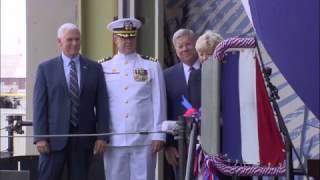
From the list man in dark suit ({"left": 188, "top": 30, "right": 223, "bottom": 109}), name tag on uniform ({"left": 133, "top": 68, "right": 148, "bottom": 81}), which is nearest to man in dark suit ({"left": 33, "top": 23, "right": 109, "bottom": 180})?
name tag on uniform ({"left": 133, "top": 68, "right": 148, "bottom": 81})

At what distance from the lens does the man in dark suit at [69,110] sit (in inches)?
182

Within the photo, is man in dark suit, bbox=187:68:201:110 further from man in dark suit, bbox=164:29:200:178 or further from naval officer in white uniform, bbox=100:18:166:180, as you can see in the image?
naval officer in white uniform, bbox=100:18:166:180

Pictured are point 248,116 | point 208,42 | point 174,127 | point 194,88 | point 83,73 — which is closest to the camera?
point 248,116

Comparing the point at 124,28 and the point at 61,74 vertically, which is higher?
the point at 124,28

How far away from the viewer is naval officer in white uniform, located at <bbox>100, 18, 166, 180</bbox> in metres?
4.70

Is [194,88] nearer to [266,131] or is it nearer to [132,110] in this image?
[132,110]

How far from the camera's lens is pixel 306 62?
2.40 metres

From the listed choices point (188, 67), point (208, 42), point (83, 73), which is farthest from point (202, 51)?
point (83, 73)

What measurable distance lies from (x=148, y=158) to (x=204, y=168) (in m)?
1.32

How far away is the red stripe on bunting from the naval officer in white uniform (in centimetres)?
187

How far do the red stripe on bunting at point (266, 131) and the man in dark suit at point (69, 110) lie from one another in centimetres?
202

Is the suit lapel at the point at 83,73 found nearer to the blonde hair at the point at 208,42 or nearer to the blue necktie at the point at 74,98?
the blue necktie at the point at 74,98

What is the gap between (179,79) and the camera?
477 centimetres

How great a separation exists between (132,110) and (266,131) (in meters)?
1.99
